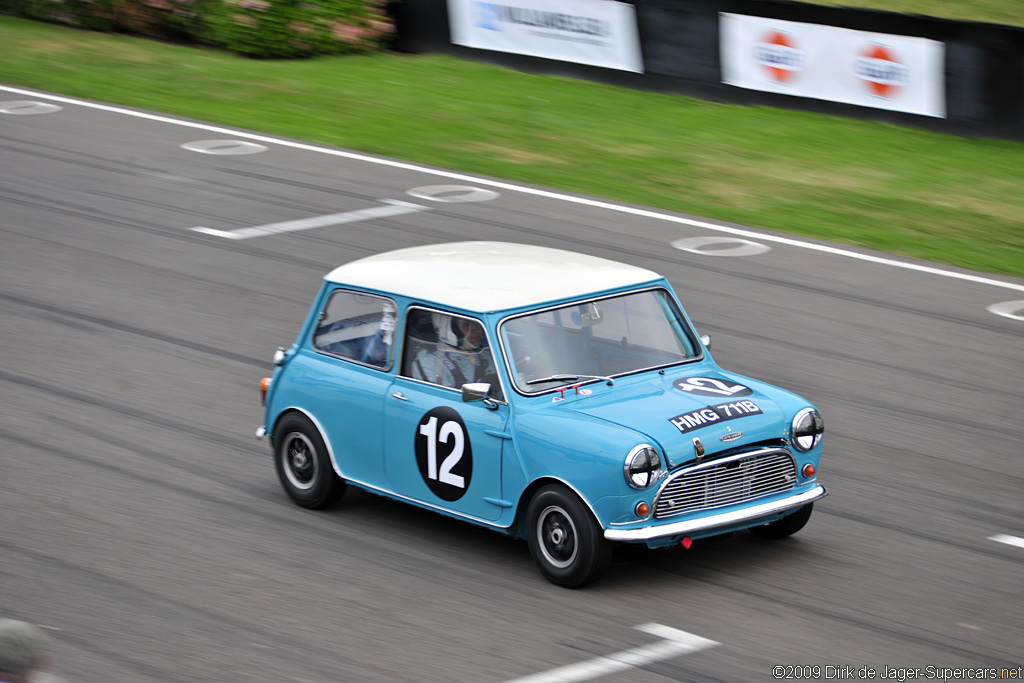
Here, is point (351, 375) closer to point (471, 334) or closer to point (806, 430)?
point (471, 334)

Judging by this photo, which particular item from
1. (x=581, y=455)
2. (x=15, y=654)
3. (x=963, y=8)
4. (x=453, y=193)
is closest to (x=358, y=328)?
(x=581, y=455)

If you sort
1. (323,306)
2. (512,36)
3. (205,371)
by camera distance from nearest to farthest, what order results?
1. (323,306)
2. (205,371)
3. (512,36)

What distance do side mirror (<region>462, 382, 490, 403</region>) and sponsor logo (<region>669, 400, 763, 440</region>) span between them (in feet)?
3.26

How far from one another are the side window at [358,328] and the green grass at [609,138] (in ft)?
25.5

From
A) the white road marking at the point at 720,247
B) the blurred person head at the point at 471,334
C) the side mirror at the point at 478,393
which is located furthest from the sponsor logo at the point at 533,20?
the side mirror at the point at 478,393

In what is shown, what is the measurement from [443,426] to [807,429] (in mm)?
1957

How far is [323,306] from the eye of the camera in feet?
26.7

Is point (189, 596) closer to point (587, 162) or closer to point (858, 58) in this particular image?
point (587, 162)

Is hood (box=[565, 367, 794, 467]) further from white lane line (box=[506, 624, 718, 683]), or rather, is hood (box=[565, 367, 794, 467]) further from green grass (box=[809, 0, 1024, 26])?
green grass (box=[809, 0, 1024, 26])

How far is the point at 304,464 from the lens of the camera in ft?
26.7

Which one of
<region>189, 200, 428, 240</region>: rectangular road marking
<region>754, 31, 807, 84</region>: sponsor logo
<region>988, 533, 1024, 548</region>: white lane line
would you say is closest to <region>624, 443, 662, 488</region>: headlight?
<region>988, 533, 1024, 548</region>: white lane line

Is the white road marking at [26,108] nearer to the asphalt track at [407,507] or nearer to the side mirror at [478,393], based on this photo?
the asphalt track at [407,507]

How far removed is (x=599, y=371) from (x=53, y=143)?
12685mm

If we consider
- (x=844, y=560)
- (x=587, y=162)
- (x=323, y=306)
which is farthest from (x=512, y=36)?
(x=844, y=560)
